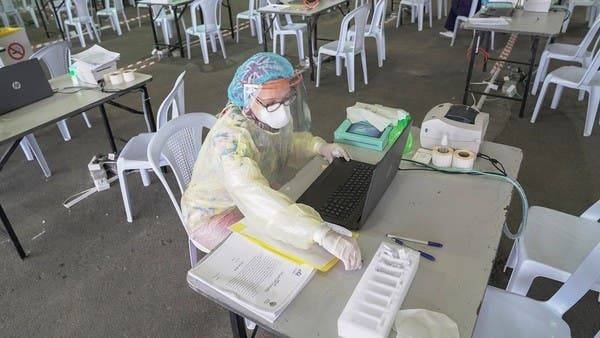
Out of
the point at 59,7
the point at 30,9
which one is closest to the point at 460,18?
the point at 59,7

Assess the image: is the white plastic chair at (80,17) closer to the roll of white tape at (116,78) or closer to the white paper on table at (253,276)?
the roll of white tape at (116,78)

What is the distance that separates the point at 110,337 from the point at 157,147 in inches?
33.1

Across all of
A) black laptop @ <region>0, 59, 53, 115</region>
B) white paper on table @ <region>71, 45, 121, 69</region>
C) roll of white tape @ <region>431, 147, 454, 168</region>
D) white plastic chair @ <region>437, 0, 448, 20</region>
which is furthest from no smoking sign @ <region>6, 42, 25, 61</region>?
white plastic chair @ <region>437, 0, 448, 20</region>

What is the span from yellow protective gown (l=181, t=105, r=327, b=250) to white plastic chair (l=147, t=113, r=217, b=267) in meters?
0.24

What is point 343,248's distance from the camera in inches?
37.0

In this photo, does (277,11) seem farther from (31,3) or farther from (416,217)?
(31,3)

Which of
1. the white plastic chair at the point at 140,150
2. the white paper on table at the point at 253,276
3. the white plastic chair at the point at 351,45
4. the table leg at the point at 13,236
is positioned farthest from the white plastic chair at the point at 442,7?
the white paper on table at the point at 253,276

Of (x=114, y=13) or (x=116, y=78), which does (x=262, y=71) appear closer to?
(x=116, y=78)

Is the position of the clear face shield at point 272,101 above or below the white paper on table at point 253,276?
above

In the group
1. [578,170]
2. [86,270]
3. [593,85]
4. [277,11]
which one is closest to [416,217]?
[86,270]

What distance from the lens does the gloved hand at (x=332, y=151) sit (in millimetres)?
1409

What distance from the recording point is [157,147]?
162cm

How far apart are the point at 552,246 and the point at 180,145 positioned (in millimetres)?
1506

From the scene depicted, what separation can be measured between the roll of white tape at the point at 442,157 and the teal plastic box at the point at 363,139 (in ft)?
0.67
